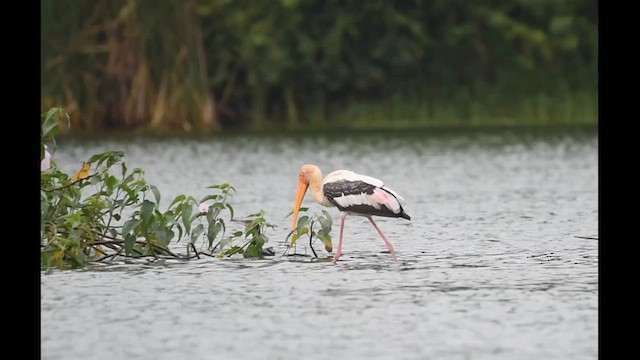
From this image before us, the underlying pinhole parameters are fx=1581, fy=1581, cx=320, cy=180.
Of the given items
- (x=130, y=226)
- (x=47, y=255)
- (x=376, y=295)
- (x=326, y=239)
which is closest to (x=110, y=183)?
(x=130, y=226)

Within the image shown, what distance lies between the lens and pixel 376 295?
37.6 feet

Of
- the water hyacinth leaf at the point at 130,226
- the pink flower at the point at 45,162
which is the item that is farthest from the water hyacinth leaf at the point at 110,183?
the pink flower at the point at 45,162

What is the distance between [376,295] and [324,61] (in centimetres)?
3459

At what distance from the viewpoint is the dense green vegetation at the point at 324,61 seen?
131 feet

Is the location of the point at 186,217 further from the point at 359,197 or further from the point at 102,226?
the point at 359,197

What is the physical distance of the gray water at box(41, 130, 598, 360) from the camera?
31.3 ft

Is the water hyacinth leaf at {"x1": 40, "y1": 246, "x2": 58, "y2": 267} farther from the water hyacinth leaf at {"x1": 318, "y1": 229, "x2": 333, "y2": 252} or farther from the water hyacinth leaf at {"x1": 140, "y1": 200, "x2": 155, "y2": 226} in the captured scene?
the water hyacinth leaf at {"x1": 318, "y1": 229, "x2": 333, "y2": 252}

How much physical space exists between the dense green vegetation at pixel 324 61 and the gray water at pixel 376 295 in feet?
64.1

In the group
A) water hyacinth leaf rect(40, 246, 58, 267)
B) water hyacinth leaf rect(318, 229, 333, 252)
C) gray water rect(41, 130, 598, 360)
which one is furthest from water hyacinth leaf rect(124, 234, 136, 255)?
water hyacinth leaf rect(318, 229, 333, 252)

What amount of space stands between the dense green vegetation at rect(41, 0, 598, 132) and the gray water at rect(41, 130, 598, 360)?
19531 mm

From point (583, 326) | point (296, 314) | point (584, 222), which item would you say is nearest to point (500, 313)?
point (583, 326)

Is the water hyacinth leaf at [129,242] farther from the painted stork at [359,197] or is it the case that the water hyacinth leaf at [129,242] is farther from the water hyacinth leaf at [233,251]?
the painted stork at [359,197]

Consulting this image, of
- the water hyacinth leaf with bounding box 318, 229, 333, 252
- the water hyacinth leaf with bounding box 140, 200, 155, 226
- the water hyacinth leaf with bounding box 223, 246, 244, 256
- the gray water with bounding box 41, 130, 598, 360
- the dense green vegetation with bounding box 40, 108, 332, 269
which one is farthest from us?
the water hyacinth leaf with bounding box 223, 246, 244, 256
